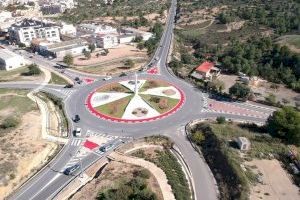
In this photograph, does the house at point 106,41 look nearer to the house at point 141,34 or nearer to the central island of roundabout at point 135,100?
the house at point 141,34

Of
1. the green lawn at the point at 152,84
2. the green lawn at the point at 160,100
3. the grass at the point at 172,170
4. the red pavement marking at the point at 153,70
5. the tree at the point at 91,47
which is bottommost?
the grass at the point at 172,170

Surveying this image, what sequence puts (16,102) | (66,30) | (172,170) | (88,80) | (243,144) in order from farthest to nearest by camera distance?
(66,30)
(88,80)
(16,102)
(243,144)
(172,170)

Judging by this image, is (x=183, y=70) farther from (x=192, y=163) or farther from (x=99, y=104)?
(x=192, y=163)

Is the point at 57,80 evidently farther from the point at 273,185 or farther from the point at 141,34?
the point at 273,185

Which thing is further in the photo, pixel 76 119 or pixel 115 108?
pixel 115 108

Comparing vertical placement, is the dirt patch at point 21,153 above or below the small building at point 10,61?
below

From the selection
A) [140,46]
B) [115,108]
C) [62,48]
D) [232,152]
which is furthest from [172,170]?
[62,48]

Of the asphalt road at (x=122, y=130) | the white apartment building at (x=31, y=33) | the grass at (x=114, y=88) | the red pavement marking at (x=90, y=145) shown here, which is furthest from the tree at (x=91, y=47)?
the red pavement marking at (x=90, y=145)
